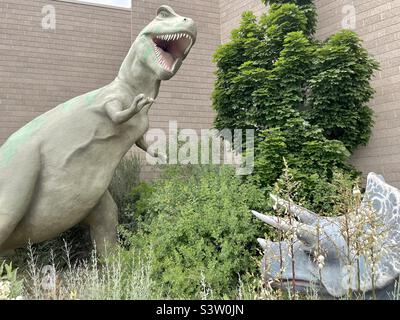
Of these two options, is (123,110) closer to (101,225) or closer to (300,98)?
(101,225)

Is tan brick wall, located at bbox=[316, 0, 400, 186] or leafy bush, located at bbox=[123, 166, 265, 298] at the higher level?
tan brick wall, located at bbox=[316, 0, 400, 186]

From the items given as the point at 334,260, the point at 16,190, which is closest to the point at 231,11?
the point at 16,190

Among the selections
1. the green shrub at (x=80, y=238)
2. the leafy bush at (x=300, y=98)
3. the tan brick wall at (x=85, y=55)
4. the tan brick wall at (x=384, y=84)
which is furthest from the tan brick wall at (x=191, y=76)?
the tan brick wall at (x=384, y=84)

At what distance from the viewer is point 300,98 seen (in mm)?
5855

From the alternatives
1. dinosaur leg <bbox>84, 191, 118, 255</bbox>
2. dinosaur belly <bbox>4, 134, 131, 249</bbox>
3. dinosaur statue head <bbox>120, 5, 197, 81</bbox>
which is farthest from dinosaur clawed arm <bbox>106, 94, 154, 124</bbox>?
dinosaur leg <bbox>84, 191, 118, 255</bbox>

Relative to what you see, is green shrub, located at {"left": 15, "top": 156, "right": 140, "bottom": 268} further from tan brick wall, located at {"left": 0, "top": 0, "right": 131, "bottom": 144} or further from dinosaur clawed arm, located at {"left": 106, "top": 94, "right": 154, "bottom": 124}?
tan brick wall, located at {"left": 0, "top": 0, "right": 131, "bottom": 144}

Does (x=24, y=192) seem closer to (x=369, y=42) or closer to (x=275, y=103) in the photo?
(x=275, y=103)

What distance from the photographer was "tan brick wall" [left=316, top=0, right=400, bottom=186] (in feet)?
19.7

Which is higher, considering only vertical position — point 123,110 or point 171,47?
point 171,47

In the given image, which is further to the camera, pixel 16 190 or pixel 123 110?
pixel 123 110

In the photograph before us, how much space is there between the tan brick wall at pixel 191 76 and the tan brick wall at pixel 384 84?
2968 millimetres

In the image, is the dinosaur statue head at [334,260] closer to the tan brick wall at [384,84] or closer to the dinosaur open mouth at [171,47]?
the dinosaur open mouth at [171,47]

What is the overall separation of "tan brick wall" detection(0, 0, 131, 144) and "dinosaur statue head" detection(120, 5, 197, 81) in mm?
4857

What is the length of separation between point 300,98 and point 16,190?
3.57 m
